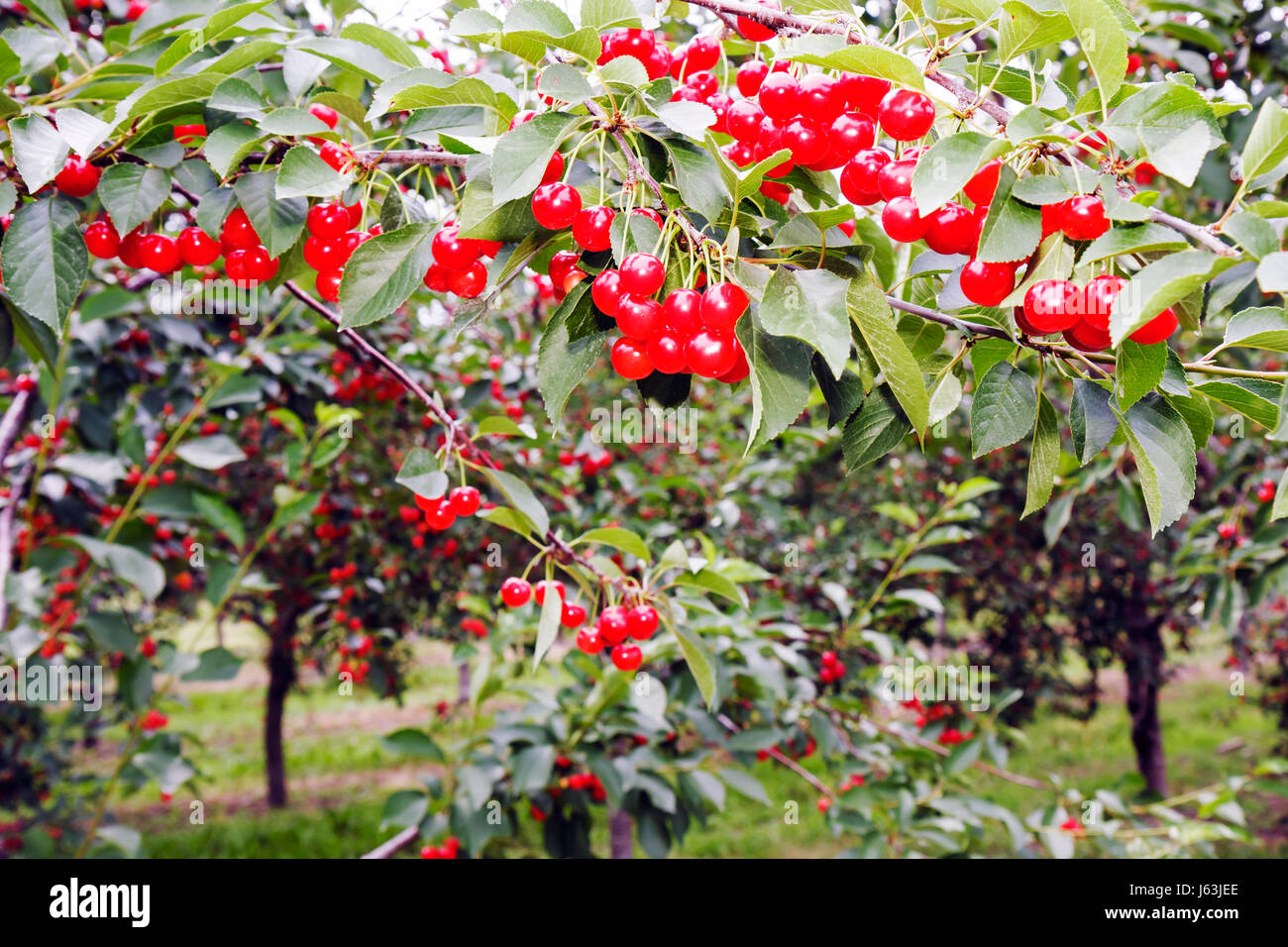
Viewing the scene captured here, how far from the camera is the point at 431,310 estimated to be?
3.35 metres

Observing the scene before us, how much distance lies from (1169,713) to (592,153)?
11460mm

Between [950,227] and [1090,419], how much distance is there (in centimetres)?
24

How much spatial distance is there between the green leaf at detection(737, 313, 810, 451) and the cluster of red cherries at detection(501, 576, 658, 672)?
59 centimetres

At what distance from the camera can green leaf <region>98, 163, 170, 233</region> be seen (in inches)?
35.9

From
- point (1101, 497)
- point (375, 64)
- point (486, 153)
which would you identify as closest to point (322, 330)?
point (375, 64)

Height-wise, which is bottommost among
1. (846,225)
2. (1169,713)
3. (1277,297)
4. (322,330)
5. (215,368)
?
(1169,713)

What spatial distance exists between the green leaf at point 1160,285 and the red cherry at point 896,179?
0.21 metres

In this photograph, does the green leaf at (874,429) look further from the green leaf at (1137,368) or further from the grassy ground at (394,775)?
the grassy ground at (394,775)

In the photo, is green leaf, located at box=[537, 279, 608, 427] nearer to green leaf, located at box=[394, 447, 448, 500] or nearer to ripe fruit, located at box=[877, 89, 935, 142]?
ripe fruit, located at box=[877, 89, 935, 142]

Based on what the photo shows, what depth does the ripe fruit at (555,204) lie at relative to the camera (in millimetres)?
776

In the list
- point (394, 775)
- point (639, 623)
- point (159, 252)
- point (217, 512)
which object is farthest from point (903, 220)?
point (394, 775)

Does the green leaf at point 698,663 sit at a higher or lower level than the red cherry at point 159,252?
lower

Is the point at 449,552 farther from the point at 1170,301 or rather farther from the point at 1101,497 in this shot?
the point at 1101,497

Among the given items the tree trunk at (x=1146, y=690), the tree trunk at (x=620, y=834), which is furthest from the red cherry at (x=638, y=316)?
the tree trunk at (x=1146, y=690)
